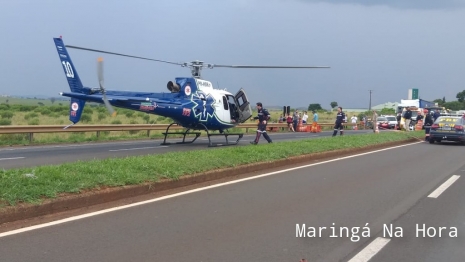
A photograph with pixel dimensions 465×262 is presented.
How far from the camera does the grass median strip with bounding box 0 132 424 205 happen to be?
319 inches

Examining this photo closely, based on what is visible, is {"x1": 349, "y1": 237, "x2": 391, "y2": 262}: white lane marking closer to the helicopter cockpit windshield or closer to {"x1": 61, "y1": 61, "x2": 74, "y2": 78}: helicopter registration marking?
{"x1": 61, "y1": 61, "x2": 74, "y2": 78}: helicopter registration marking

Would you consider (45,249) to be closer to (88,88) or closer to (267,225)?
(267,225)

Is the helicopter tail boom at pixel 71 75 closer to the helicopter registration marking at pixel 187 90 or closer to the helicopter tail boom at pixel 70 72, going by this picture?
the helicopter tail boom at pixel 70 72

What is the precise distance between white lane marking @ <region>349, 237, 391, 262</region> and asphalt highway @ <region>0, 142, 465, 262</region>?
12 mm

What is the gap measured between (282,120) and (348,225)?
40.3 meters

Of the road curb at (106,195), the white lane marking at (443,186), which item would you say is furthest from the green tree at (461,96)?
the road curb at (106,195)

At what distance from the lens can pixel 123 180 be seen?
9578mm

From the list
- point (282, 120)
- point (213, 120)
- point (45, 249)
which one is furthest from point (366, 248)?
point (282, 120)

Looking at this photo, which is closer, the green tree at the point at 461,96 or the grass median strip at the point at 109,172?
the grass median strip at the point at 109,172

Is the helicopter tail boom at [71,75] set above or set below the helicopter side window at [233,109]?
above

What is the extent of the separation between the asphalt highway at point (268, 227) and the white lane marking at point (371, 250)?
1 centimetres

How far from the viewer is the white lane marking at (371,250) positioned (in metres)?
6.37

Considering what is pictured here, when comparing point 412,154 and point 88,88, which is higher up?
point 88,88

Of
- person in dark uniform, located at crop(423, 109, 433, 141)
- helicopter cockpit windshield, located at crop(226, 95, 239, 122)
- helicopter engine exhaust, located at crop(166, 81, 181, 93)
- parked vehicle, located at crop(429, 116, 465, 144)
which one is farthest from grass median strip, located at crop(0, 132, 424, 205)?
person in dark uniform, located at crop(423, 109, 433, 141)
